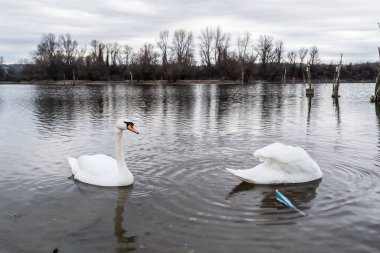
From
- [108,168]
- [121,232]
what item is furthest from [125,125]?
[121,232]

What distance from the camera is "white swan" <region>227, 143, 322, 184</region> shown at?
7.30m

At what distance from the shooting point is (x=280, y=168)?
7.60 metres

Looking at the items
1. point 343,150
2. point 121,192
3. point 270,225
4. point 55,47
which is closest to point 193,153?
point 121,192

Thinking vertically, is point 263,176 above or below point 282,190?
above

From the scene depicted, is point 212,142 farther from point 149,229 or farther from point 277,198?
point 149,229

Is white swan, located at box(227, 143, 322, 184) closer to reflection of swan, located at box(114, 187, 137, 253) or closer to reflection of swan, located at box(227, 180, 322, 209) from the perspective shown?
reflection of swan, located at box(227, 180, 322, 209)

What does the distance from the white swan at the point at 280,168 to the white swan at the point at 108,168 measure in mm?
2005

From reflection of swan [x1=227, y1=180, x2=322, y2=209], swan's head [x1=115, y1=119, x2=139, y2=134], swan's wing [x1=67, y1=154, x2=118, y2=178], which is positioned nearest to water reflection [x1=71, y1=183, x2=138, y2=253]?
swan's wing [x1=67, y1=154, x2=118, y2=178]

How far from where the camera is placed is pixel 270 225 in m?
5.68

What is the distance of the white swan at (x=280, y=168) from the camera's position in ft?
23.9

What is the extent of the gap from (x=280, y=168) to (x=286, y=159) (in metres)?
0.38

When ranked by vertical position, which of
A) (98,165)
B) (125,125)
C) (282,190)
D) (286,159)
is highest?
(125,125)

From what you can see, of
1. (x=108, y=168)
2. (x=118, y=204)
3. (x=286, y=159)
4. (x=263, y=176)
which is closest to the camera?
(x=118, y=204)

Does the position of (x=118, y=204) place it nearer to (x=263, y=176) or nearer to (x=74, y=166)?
(x=74, y=166)
